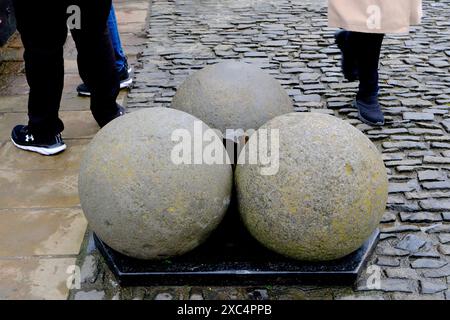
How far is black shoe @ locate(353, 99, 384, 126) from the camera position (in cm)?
569

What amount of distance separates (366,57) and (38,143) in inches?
120

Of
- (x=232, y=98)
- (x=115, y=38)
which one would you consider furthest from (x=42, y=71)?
(x=232, y=98)

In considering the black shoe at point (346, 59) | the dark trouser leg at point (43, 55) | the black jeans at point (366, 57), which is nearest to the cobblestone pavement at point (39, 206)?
the dark trouser leg at point (43, 55)

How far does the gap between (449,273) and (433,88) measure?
3204 millimetres

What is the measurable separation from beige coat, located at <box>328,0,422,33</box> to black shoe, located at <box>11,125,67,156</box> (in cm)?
269

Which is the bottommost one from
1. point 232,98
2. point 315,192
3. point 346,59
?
point 346,59

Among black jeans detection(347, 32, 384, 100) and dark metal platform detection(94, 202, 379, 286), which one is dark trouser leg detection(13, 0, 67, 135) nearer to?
dark metal platform detection(94, 202, 379, 286)

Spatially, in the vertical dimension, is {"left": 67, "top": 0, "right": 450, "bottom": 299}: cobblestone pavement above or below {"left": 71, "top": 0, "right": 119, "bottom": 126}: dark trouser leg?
below

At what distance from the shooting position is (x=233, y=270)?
141 inches

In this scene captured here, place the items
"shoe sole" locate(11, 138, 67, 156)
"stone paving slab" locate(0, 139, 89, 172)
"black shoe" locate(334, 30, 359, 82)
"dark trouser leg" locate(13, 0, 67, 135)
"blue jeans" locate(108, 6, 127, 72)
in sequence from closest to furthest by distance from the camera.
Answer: "dark trouser leg" locate(13, 0, 67, 135)
"stone paving slab" locate(0, 139, 89, 172)
"shoe sole" locate(11, 138, 67, 156)
"black shoe" locate(334, 30, 359, 82)
"blue jeans" locate(108, 6, 127, 72)

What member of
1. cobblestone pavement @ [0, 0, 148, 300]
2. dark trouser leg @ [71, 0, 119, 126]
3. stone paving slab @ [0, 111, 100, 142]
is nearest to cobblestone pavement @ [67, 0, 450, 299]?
cobblestone pavement @ [0, 0, 148, 300]

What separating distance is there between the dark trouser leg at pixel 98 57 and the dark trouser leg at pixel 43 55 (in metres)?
0.17

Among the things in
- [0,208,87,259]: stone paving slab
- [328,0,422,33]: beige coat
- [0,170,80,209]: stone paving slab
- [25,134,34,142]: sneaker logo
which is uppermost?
[328,0,422,33]: beige coat

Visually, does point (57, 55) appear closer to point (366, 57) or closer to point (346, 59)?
point (366, 57)
